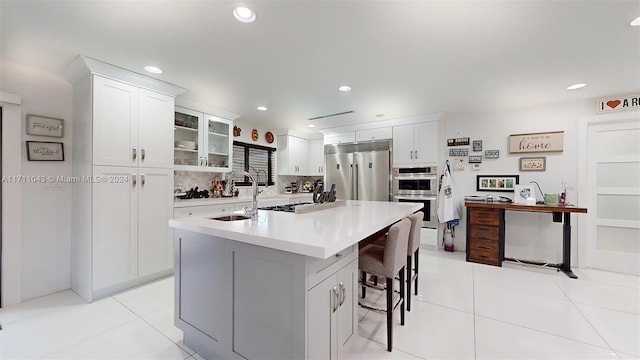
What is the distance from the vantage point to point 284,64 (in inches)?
94.7

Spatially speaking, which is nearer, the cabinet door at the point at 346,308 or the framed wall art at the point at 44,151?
the cabinet door at the point at 346,308

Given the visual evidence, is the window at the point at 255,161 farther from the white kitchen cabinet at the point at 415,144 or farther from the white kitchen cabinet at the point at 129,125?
the white kitchen cabinet at the point at 415,144

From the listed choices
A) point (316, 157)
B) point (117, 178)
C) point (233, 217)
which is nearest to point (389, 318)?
point (233, 217)

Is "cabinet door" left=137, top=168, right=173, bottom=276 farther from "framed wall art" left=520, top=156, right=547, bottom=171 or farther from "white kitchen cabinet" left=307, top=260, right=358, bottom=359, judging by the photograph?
"framed wall art" left=520, top=156, right=547, bottom=171

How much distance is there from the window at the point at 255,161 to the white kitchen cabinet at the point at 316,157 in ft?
2.84

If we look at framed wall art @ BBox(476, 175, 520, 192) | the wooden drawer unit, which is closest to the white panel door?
framed wall art @ BBox(476, 175, 520, 192)

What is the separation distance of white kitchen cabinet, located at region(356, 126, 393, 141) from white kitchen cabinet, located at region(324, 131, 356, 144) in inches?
5.1

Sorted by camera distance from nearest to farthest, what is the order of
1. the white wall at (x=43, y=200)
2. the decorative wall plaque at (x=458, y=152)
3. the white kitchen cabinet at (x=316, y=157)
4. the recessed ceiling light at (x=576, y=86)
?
1. the white wall at (x=43, y=200)
2. the recessed ceiling light at (x=576, y=86)
3. the decorative wall plaque at (x=458, y=152)
4. the white kitchen cabinet at (x=316, y=157)

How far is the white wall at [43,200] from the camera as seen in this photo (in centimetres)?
242

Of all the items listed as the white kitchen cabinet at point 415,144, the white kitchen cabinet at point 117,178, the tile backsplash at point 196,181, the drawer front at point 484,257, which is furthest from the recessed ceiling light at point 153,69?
the drawer front at point 484,257

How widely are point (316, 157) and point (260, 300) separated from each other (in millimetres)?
4616

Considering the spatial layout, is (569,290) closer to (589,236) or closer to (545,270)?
(545,270)

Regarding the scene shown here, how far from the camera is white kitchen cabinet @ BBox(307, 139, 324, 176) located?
5742 millimetres

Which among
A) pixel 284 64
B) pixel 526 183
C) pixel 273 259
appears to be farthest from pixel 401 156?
pixel 273 259
